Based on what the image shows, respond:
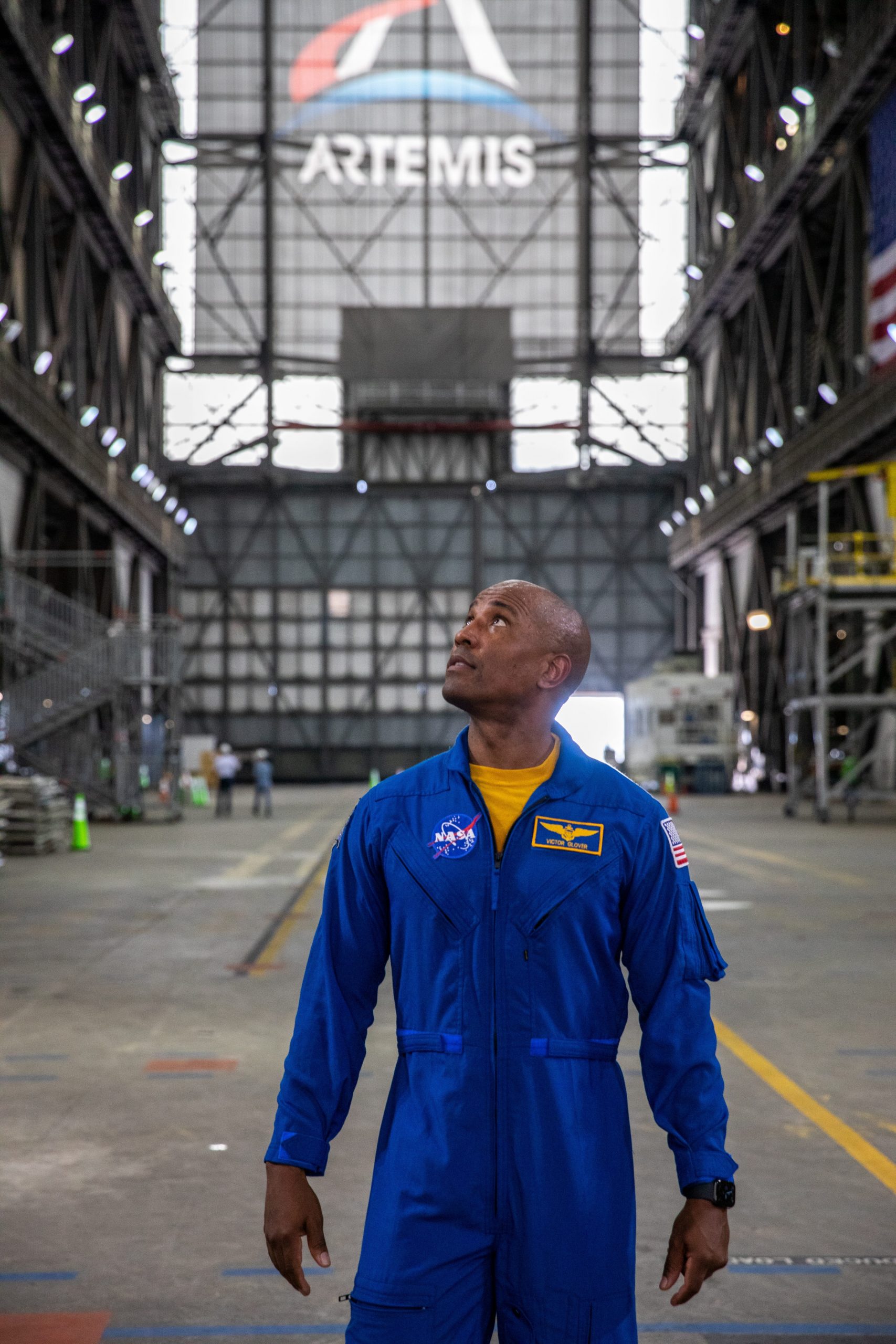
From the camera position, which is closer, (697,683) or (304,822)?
(304,822)

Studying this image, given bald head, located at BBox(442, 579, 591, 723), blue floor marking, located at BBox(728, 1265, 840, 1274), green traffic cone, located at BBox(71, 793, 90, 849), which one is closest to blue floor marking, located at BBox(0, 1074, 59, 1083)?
blue floor marking, located at BBox(728, 1265, 840, 1274)

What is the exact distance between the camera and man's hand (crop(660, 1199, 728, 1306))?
9.71ft

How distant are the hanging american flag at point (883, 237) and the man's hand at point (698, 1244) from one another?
34882mm

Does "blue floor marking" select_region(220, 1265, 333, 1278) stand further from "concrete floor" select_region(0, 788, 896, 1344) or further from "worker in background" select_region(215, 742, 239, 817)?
"worker in background" select_region(215, 742, 239, 817)

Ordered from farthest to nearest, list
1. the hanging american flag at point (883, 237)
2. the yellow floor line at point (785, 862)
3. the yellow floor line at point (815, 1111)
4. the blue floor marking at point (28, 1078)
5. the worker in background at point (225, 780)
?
the hanging american flag at point (883, 237) < the worker in background at point (225, 780) < the yellow floor line at point (785, 862) < the blue floor marking at point (28, 1078) < the yellow floor line at point (815, 1111)

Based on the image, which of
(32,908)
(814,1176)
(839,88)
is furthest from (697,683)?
(814,1176)

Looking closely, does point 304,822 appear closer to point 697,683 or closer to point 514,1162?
point 697,683

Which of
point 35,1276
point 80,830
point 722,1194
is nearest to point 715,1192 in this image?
point 722,1194

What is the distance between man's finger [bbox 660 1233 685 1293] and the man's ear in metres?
1.23

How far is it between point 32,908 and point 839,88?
106 ft

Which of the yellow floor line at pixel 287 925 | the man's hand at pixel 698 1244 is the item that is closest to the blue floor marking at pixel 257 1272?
the man's hand at pixel 698 1244

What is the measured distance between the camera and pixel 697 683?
163ft

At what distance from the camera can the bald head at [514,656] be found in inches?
129

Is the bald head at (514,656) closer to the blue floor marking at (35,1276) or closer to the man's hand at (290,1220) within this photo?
the man's hand at (290,1220)
